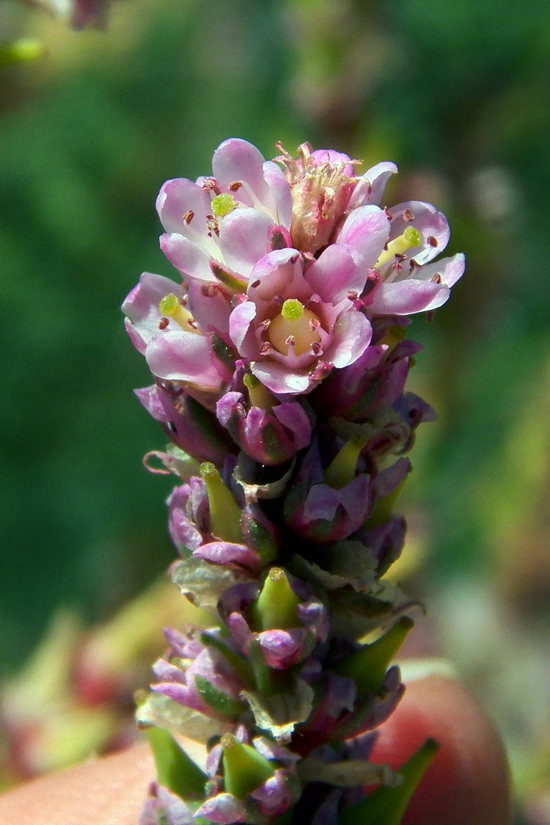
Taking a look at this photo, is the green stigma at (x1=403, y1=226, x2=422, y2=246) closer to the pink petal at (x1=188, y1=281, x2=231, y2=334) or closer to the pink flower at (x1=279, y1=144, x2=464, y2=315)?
the pink flower at (x1=279, y1=144, x2=464, y2=315)

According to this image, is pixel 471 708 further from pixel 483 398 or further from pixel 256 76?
pixel 256 76

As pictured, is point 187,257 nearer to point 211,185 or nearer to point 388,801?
point 211,185

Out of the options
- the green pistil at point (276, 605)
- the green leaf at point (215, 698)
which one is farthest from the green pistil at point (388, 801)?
the green pistil at point (276, 605)

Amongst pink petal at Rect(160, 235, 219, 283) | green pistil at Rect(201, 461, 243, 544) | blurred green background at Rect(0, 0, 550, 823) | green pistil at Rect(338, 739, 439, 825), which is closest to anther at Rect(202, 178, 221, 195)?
pink petal at Rect(160, 235, 219, 283)

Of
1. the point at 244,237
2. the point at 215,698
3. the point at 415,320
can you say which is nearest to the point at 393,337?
the point at 244,237

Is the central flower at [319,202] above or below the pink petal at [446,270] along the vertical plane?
above

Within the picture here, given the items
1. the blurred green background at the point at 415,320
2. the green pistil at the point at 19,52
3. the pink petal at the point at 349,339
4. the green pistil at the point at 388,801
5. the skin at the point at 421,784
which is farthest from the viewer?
the blurred green background at the point at 415,320

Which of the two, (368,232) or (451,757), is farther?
(451,757)

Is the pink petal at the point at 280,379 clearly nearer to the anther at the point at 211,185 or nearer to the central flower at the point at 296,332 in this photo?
the central flower at the point at 296,332
